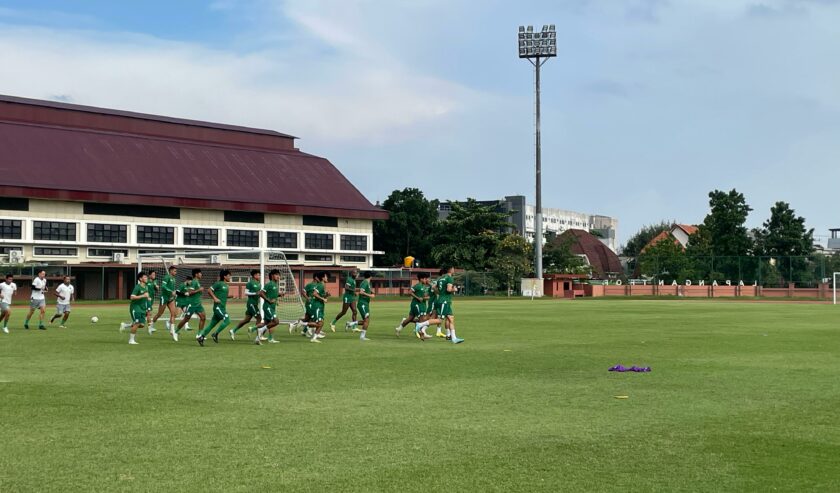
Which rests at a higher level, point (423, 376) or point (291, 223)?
point (291, 223)

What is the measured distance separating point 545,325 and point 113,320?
16.3 meters

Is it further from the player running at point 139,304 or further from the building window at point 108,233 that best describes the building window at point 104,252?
the player running at point 139,304

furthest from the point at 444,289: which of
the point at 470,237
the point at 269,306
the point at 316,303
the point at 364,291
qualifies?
the point at 470,237

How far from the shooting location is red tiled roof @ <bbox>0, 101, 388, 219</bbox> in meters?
73.9

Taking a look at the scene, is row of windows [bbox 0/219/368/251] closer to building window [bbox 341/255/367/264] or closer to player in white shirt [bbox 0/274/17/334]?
building window [bbox 341/255/367/264]

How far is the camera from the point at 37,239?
236ft

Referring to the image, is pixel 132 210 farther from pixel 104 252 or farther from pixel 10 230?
pixel 10 230

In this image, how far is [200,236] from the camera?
80438 millimetres

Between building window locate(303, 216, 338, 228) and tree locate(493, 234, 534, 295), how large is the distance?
15.6 metres

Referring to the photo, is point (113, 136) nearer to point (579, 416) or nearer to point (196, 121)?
point (196, 121)

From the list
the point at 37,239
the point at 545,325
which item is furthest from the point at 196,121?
the point at 545,325

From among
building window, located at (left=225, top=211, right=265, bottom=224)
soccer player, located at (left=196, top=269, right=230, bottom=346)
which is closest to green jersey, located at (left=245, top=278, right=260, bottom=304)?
soccer player, located at (left=196, top=269, right=230, bottom=346)

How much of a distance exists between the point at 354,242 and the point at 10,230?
104 feet

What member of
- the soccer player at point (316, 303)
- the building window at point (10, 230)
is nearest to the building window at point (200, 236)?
the building window at point (10, 230)
